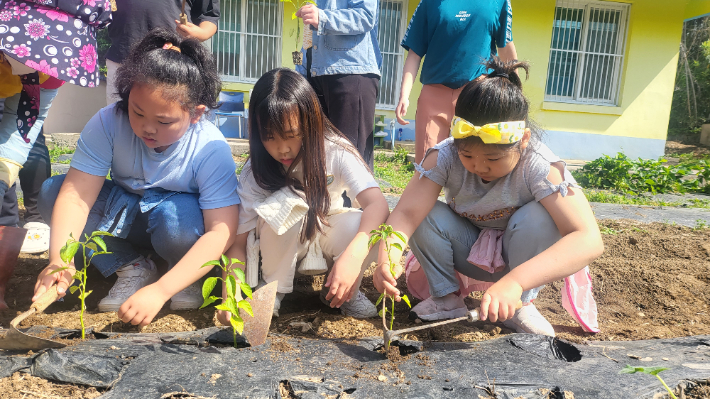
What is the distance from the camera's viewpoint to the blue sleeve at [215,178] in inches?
79.2

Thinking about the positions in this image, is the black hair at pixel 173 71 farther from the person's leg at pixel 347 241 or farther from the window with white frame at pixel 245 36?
the window with white frame at pixel 245 36

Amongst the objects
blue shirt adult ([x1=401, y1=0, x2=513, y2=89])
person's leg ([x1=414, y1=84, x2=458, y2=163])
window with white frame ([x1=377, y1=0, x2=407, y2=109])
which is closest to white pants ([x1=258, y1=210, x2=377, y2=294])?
person's leg ([x1=414, y1=84, x2=458, y2=163])

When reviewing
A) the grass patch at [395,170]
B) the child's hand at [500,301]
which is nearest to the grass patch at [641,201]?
the grass patch at [395,170]

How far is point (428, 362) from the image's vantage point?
154 centimetres

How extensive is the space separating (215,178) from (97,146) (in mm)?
492

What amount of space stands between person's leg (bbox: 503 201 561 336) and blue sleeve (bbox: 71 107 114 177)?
164cm

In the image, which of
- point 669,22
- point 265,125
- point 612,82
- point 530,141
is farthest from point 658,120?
point 265,125

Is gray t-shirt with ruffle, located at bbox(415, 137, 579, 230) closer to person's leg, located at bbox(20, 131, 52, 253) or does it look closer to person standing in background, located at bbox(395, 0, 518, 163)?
person standing in background, located at bbox(395, 0, 518, 163)

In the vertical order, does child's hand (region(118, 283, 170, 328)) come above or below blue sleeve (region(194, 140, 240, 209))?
below

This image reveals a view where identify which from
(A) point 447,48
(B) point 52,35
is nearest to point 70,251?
(B) point 52,35

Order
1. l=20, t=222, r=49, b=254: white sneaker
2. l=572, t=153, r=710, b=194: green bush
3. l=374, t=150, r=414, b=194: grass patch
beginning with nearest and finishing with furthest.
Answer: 1. l=20, t=222, r=49, b=254: white sneaker
2. l=374, t=150, r=414, b=194: grass patch
3. l=572, t=153, r=710, b=194: green bush

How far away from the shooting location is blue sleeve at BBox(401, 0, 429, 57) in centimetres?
320

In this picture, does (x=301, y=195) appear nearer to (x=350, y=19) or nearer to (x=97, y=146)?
(x=97, y=146)

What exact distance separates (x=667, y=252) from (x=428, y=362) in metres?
2.22
